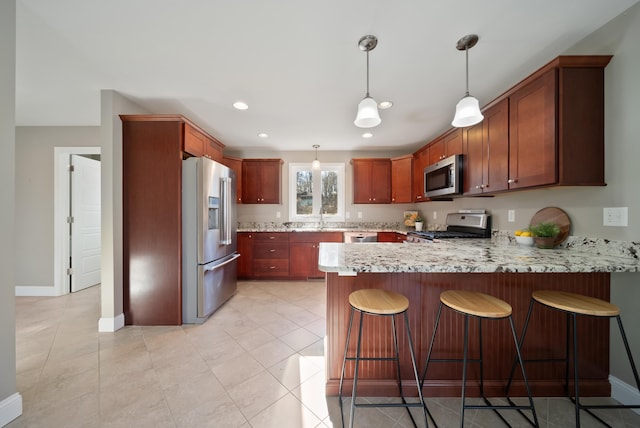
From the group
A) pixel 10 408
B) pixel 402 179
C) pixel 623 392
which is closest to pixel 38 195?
pixel 10 408

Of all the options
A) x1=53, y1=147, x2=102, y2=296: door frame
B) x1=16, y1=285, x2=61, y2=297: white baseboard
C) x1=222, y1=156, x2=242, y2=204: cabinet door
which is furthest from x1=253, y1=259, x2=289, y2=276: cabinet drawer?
x1=16, y1=285, x2=61, y2=297: white baseboard

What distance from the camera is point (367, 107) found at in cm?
154

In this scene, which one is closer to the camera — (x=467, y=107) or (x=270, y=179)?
(x=467, y=107)

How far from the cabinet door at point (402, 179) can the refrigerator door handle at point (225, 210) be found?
2891 millimetres

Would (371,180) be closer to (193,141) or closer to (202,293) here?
(193,141)

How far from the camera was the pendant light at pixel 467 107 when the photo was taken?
156 cm

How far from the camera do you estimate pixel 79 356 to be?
193cm

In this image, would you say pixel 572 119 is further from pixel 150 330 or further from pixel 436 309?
pixel 150 330

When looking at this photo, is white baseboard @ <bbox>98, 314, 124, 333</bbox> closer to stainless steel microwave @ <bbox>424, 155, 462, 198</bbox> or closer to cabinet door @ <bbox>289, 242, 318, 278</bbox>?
cabinet door @ <bbox>289, 242, 318, 278</bbox>

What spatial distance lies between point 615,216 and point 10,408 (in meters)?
3.88

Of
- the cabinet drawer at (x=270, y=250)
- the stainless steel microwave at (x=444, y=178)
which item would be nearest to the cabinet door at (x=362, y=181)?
the stainless steel microwave at (x=444, y=178)

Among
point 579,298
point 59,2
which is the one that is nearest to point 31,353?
point 59,2

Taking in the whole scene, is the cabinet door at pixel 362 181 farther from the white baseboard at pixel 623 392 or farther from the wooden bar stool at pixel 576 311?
the white baseboard at pixel 623 392

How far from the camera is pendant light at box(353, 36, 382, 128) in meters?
1.54
